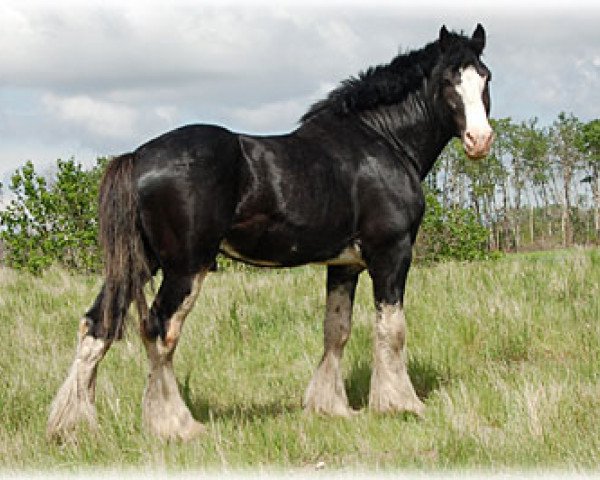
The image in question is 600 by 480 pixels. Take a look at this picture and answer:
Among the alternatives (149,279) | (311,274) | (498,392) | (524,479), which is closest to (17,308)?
(311,274)

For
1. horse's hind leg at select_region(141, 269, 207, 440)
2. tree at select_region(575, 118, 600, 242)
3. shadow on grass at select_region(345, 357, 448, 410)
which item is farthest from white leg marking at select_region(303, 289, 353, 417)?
tree at select_region(575, 118, 600, 242)

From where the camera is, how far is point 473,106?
563cm

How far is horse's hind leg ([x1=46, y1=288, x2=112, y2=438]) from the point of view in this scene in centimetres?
499

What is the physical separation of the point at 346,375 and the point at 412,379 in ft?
1.88

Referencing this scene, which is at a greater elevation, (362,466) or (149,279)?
(149,279)

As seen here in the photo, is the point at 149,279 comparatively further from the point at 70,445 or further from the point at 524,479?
the point at 524,479

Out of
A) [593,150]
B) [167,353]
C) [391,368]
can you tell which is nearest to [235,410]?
[167,353]

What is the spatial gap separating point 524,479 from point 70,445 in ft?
9.15

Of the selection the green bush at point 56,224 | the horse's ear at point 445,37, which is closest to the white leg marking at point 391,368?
the horse's ear at point 445,37

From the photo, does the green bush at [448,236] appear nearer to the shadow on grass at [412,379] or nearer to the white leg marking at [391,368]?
the shadow on grass at [412,379]

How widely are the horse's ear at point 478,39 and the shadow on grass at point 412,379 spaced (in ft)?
8.65

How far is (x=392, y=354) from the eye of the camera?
5688 mm

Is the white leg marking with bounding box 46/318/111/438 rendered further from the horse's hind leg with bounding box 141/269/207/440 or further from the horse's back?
the horse's back

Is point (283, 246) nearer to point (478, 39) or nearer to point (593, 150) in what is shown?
point (478, 39)
